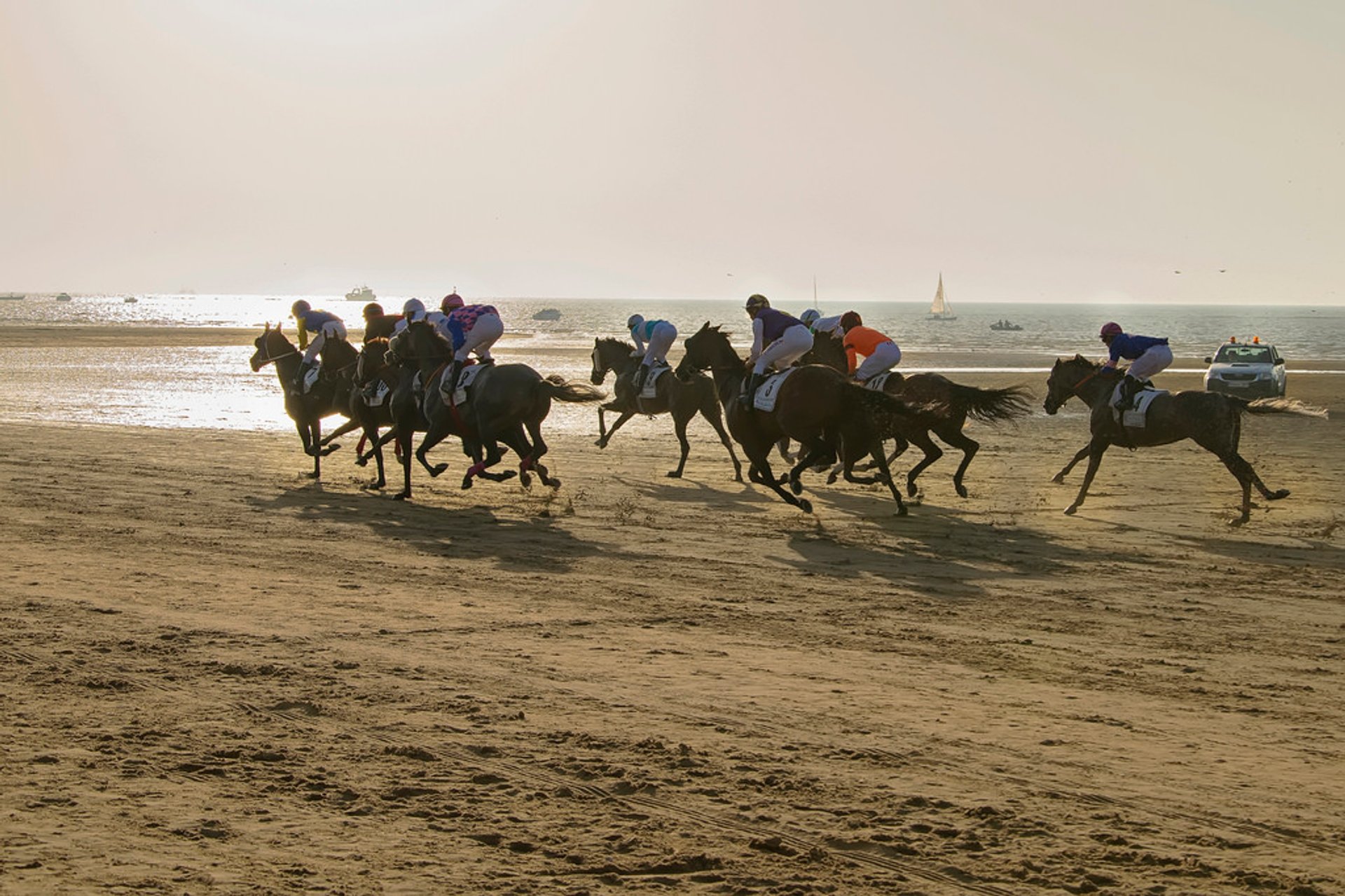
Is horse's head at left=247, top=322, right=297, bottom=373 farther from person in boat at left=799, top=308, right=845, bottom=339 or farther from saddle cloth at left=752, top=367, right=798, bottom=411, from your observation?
saddle cloth at left=752, top=367, right=798, bottom=411

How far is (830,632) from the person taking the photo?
969 centimetres

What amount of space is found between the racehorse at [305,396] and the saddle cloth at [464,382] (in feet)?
9.25

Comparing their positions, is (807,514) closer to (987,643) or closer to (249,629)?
(987,643)

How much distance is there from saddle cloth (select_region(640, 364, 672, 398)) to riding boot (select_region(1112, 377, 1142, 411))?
7.12 m

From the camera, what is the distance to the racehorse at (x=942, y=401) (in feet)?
53.1

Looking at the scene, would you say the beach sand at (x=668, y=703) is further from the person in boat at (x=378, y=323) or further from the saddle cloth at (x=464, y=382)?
the person in boat at (x=378, y=323)

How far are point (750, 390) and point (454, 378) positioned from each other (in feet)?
11.6

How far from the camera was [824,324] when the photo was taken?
60.7ft

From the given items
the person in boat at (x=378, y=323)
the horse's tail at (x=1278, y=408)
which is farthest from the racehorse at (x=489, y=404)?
the horse's tail at (x=1278, y=408)

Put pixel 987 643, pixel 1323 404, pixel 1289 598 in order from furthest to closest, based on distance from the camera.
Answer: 1. pixel 1323 404
2. pixel 1289 598
3. pixel 987 643

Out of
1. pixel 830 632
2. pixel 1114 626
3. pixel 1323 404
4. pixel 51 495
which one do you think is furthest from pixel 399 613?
pixel 1323 404

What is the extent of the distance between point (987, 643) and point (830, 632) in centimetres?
106

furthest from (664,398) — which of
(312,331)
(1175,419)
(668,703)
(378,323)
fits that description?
(668,703)

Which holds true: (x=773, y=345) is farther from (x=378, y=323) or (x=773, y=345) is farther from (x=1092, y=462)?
(x=378, y=323)
